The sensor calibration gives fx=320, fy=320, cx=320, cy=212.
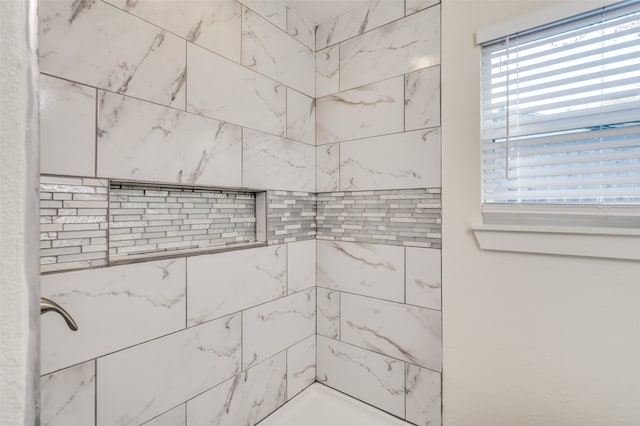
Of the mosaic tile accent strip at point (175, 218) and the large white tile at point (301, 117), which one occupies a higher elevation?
the large white tile at point (301, 117)

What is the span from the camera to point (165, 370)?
113 centimetres

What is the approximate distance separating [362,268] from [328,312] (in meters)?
0.34

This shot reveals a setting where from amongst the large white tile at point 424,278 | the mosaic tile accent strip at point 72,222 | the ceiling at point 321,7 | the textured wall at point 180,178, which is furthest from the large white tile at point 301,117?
the mosaic tile accent strip at point 72,222

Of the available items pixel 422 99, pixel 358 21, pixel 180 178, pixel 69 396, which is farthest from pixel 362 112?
pixel 69 396

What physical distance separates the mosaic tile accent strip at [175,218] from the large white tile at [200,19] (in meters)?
0.57

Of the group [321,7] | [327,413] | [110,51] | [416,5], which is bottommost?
[327,413]

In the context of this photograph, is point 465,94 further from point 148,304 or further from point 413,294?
point 148,304

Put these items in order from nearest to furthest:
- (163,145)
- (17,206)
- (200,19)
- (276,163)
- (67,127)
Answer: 1. (17,206)
2. (67,127)
3. (163,145)
4. (200,19)
5. (276,163)

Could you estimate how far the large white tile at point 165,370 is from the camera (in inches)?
39.2

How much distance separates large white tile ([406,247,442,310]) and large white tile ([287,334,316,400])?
2.10ft

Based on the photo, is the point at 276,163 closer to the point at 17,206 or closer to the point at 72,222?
the point at 72,222

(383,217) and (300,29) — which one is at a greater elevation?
(300,29)

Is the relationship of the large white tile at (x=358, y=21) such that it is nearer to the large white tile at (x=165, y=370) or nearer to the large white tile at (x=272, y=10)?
the large white tile at (x=272, y=10)

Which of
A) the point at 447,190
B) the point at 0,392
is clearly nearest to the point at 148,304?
the point at 0,392
